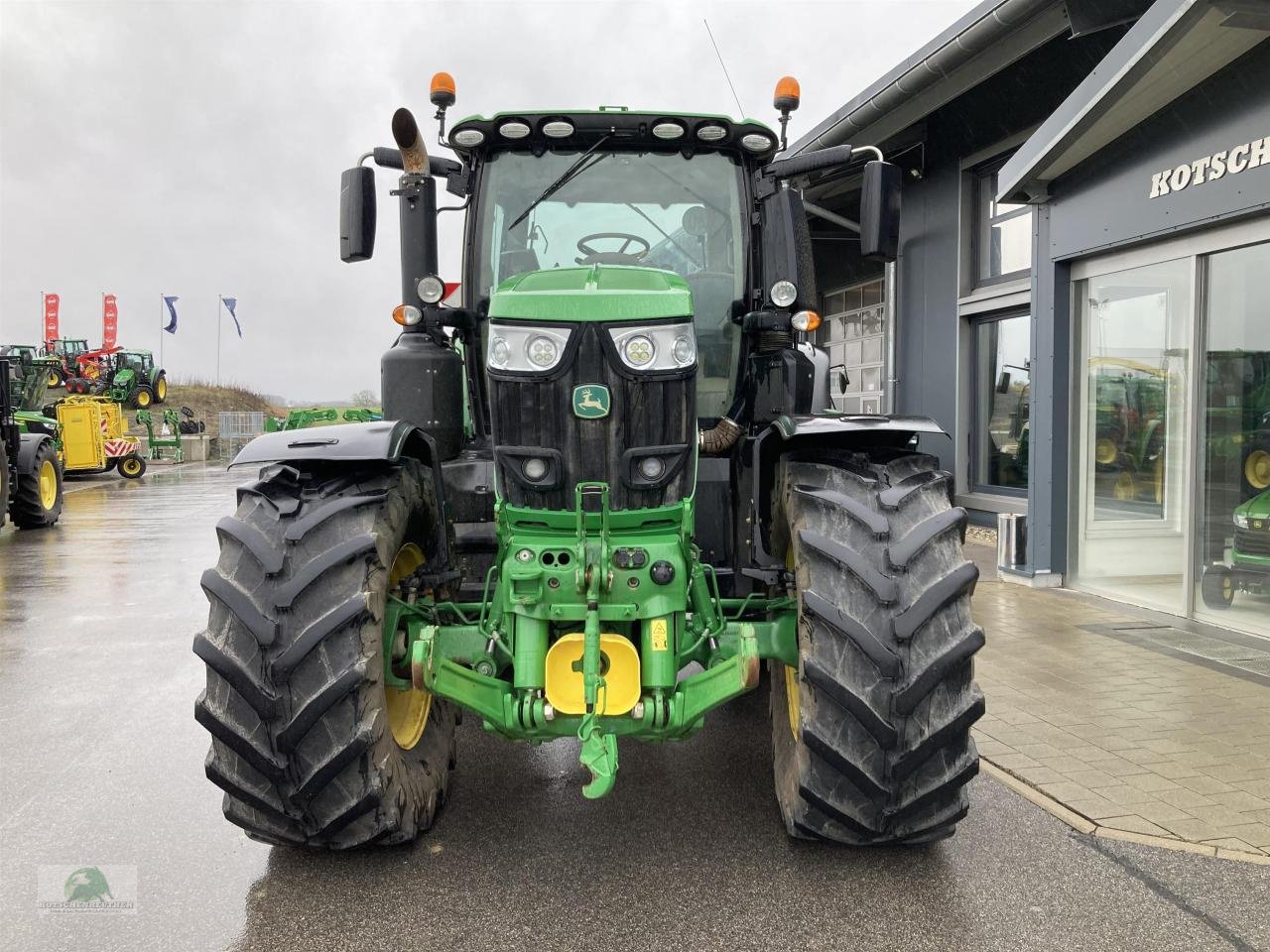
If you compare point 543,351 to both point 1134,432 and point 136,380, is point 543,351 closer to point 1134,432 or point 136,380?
point 1134,432

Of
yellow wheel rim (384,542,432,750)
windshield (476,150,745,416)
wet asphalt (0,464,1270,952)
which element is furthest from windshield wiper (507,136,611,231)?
wet asphalt (0,464,1270,952)

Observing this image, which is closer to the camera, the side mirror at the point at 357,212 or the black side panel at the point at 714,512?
the black side panel at the point at 714,512

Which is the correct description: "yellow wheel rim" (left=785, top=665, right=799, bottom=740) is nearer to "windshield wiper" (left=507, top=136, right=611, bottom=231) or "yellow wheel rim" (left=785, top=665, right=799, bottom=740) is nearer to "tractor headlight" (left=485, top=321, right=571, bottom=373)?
"tractor headlight" (left=485, top=321, right=571, bottom=373)

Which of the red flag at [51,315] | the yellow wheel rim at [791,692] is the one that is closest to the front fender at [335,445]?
the yellow wheel rim at [791,692]

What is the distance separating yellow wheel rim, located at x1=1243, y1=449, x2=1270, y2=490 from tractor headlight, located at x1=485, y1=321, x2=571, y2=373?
517 cm

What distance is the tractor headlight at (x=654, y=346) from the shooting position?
2.91 meters

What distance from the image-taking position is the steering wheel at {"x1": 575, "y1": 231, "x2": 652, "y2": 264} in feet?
12.9

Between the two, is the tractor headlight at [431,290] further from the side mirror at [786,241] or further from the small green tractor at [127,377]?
the small green tractor at [127,377]

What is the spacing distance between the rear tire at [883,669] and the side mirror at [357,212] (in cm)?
205

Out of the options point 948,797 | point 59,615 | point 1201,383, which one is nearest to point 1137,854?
point 948,797

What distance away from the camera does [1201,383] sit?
6480 mm

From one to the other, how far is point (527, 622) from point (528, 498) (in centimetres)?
39

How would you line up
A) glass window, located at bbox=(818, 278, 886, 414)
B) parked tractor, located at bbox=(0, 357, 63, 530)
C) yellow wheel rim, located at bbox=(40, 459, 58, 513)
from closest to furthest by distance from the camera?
parked tractor, located at bbox=(0, 357, 63, 530) < glass window, located at bbox=(818, 278, 886, 414) < yellow wheel rim, located at bbox=(40, 459, 58, 513)

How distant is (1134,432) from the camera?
7.19 metres
